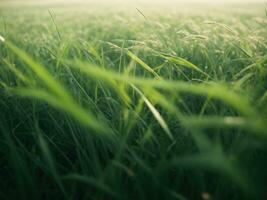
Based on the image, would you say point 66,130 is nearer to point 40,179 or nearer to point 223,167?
point 40,179

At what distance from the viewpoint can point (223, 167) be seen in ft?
1.37

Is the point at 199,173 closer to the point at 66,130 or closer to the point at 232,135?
the point at 232,135

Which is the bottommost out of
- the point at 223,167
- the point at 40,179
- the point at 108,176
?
the point at 40,179

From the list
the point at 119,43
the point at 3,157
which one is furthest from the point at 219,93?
the point at 119,43

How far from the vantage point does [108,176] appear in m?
0.65

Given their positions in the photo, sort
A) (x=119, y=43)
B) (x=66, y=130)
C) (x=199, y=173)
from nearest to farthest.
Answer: (x=199, y=173) < (x=66, y=130) < (x=119, y=43)

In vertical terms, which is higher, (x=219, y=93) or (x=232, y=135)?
(x=219, y=93)

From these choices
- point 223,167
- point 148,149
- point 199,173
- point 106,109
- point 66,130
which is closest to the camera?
point 223,167

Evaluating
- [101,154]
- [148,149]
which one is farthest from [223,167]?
[101,154]

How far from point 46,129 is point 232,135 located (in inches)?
26.7

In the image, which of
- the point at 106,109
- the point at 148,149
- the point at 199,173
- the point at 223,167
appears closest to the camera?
the point at 223,167

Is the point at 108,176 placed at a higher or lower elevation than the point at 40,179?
higher

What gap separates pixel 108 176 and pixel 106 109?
44 cm

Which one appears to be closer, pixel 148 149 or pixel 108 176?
pixel 108 176
